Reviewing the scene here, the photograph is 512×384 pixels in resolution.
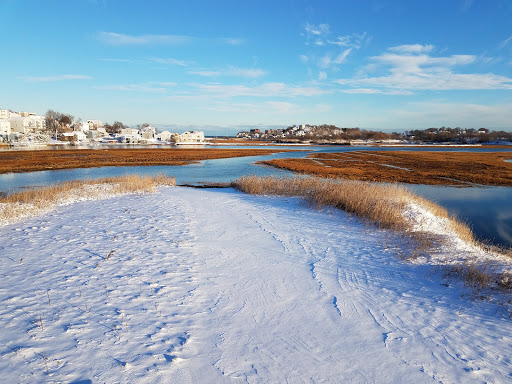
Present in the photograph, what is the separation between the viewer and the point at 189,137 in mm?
157750

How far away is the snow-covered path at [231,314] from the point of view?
A: 414cm

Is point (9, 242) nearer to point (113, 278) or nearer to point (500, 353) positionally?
point (113, 278)

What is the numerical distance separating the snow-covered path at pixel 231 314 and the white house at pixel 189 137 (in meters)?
143

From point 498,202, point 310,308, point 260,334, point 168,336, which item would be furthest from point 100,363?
point 498,202

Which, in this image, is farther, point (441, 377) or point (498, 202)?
point (498, 202)

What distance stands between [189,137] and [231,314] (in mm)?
159498

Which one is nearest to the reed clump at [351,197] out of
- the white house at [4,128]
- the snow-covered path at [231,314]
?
the snow-covered path at [231,314]

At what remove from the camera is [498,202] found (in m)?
20.4

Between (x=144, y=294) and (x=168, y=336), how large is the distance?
1.62m

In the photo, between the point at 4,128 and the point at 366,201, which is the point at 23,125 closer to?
the point at 4,128

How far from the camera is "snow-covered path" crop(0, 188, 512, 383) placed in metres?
4.14

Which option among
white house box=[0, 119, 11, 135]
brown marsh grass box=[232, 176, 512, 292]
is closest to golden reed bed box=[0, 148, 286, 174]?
brown marsh grass box=[232, 176, 512, 292]

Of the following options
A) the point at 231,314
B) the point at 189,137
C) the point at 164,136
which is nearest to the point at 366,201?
the point at 231,314

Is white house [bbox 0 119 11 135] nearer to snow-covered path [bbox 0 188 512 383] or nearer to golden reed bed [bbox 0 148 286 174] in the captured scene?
golden reed bed [bbox 0 148 286 174]
